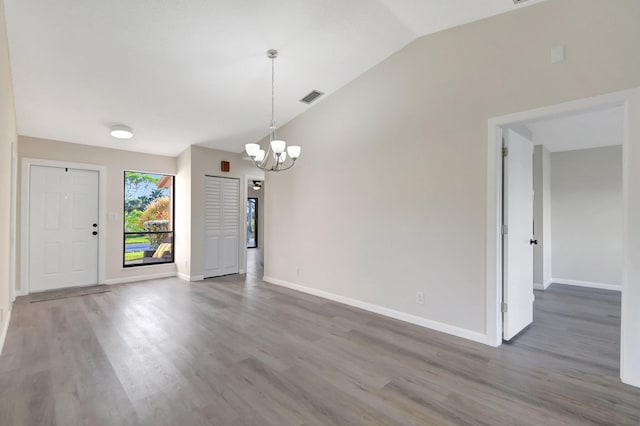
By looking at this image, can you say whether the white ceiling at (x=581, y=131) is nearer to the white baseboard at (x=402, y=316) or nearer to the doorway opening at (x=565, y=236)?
the doorway opening at (x=565, y=236)

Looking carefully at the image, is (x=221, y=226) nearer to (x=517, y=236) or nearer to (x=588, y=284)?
(x=517, y=236)

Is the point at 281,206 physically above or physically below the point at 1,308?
above

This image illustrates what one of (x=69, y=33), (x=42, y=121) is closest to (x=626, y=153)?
(x=69, y=33)

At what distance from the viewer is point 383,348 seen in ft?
9.48

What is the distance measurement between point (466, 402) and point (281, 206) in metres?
4.14

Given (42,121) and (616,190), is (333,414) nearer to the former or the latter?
(42,121)

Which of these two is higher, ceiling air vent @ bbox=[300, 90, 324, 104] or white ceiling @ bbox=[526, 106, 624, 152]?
ceiling air vent @ bbox=[300, 90, 324, 104]

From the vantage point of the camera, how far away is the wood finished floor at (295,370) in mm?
1933

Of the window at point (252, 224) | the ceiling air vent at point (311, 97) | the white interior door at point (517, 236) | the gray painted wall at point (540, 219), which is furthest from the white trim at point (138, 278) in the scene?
the gray painted wall at point (540, 219)

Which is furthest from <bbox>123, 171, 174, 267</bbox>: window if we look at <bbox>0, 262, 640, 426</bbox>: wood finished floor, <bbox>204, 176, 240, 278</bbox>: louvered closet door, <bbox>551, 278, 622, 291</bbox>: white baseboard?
<bbox>551, 278, 622, 291</bbox>: white baseboard

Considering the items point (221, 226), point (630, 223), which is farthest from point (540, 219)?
point (221, 226)

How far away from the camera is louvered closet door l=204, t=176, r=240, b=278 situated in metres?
6.11

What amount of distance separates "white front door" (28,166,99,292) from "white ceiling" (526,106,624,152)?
23.1 ft

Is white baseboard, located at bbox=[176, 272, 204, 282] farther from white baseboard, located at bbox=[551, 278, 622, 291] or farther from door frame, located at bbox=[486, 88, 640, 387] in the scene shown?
white baseboard, located at bbox=[551, 278, 622, 291]
